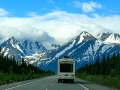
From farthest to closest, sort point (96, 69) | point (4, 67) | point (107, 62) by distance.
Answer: point (96, 69), point (107, 62), point (4, 67)

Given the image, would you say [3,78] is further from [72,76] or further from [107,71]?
[107,71]

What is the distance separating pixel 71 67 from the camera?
5066 centimetres

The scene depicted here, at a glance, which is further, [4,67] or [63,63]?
[4,67]

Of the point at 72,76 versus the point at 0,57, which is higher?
the point at 0,57

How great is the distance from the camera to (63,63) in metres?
50.7

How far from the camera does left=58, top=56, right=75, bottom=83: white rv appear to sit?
165ft

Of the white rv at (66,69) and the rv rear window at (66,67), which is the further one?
the rv rear window at (66,67)

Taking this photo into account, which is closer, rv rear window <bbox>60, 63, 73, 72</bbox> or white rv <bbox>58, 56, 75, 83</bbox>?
white rv <bbox>58, 56, 75, 83</bbox>

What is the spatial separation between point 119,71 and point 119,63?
3.49 m

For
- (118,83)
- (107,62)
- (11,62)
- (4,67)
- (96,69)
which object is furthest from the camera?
(96,69)

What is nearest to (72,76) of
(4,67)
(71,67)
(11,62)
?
(71,67)

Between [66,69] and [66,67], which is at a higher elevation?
[66,67]

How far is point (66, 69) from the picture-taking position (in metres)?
50.5

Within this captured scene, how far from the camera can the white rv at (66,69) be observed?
50.2 metres
